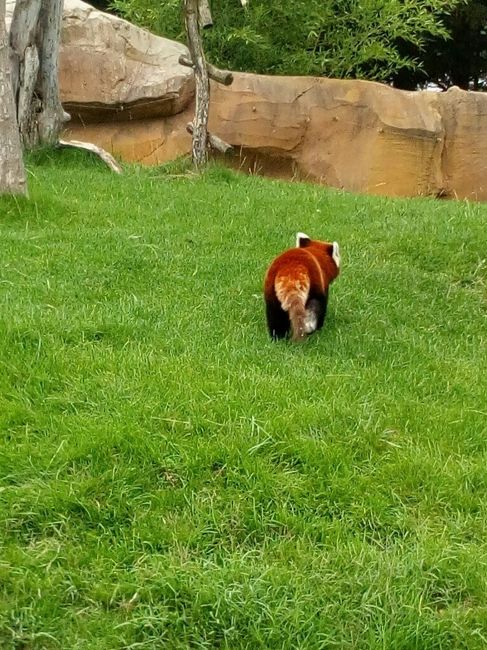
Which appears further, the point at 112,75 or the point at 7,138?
the point at 112,75

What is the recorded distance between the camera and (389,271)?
6117 millimetres

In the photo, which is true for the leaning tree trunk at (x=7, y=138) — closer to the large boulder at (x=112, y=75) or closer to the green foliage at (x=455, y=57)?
the large boulder at (x=112, y=75)

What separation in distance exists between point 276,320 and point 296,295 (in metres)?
0.22

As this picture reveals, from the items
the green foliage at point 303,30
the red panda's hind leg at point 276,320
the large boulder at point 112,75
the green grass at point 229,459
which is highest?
the green foliage at point 303,30

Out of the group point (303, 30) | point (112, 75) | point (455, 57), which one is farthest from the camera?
point (455, 57)

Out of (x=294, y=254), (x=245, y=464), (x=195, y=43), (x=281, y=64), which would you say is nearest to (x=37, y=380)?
(x=245, y=464)

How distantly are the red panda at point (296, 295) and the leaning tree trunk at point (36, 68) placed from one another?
5530 millimetres

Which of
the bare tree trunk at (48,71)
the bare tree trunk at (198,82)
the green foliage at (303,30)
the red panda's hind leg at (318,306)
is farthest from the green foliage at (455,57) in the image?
the red panda's hind leg at (318,306)

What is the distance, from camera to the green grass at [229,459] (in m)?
2.65

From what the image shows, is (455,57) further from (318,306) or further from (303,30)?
(318,306)

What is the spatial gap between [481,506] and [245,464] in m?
0.90

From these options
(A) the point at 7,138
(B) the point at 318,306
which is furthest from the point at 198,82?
(B) the point at 318,306

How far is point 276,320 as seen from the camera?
464 centimetres

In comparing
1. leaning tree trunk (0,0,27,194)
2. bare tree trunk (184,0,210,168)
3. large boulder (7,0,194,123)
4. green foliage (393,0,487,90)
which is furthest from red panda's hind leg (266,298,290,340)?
green foliage (393,0,487,90)
